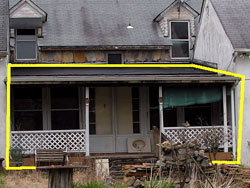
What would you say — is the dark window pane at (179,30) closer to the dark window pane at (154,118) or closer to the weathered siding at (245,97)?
the dark window pane at (154,118)

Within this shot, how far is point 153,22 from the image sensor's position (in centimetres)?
2316

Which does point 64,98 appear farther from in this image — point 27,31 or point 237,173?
point 237,173

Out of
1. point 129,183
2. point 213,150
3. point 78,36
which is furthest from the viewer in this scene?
point 78,36

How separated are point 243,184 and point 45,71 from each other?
9.18 metres

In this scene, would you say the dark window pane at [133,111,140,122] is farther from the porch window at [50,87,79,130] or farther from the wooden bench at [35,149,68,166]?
the wooden bench at [35,149,68,166]

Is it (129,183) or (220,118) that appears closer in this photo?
(129,183)

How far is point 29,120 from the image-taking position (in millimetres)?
19969

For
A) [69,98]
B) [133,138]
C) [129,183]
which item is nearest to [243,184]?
[129,183]

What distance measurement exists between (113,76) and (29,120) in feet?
13.3

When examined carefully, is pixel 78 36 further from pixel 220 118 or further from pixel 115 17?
pixel 220 118

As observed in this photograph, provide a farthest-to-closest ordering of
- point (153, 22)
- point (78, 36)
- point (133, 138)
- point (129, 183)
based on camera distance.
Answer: point (153, 22)
point (78, 36)
point (133, 138)
point (129, 183)

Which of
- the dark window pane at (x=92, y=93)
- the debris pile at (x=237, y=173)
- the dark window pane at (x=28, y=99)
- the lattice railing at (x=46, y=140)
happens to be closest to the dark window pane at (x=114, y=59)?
the dark window pane at (x=92, y=93)

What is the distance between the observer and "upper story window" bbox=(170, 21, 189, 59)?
2244 cm

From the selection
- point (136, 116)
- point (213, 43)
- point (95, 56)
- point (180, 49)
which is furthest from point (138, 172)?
point (180, 49)
